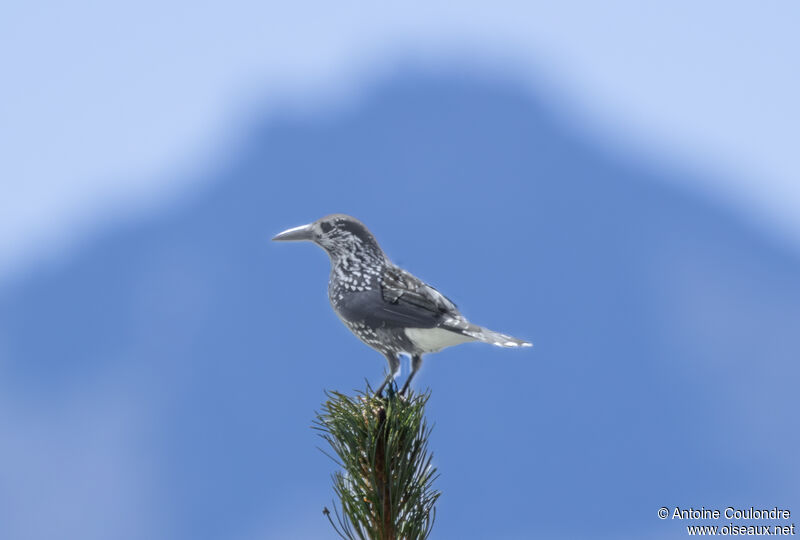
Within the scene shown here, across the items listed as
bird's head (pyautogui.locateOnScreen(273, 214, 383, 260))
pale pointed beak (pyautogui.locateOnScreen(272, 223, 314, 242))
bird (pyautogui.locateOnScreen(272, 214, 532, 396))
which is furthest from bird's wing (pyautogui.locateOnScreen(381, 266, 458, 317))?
pale pointed beak (pyautogui.locateOnScreen(272, 223, 314, 242))

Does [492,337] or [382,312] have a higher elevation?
[382,312]

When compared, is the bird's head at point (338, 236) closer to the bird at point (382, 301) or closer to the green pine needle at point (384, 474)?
the bird at point (382, 301)

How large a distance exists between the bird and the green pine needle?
0.44m

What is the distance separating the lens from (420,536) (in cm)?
414

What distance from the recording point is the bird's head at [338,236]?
17.6ft

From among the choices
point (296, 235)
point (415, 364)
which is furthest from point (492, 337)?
point (296, 235)

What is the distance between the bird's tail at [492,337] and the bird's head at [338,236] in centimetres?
97

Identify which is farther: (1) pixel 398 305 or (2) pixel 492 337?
(1) pixel 398 305

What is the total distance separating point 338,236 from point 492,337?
4.50 ft

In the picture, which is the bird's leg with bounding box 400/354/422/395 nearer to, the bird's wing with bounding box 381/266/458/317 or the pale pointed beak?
the bird's wing with bounding box 381/266/458/317

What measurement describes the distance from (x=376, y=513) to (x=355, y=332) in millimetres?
1363

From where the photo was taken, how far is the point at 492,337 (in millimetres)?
4625

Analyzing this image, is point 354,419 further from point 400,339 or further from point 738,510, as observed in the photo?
point 738,510

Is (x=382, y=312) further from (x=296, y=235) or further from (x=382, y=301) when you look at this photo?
(x=296, y=235)
